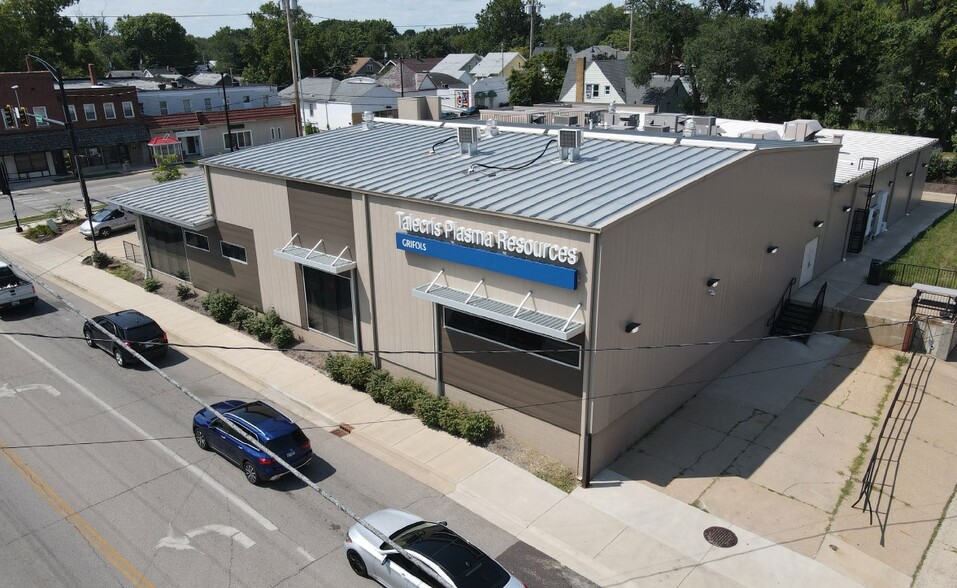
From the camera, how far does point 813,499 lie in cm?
1634

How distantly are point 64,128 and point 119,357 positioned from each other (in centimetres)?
4724

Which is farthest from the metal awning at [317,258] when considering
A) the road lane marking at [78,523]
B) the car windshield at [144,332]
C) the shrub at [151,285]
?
the shrub at [151,285]

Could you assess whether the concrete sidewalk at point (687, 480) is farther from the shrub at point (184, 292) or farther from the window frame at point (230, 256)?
the shrub at point (184, 292)

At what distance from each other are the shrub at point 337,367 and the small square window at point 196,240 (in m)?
9.58

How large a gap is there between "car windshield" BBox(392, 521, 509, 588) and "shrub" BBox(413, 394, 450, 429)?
5934 mm

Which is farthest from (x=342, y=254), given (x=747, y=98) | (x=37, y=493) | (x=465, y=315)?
(x=747, y=98)

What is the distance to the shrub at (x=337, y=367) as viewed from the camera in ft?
73.0

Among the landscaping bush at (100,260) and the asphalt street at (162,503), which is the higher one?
the landscaping bush at (100,260)

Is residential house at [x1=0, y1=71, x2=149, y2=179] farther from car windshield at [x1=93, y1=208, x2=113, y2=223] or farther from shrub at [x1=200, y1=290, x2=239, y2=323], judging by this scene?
shrub at [x1=200, y1=290, x2=239, y2=323]

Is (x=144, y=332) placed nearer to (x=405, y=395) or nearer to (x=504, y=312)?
(x=405, y=395)

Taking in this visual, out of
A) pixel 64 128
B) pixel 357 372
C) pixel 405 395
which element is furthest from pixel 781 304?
pixel 64 128

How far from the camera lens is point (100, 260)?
34.7 meters

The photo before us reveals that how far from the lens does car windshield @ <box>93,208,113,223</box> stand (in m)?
39.9

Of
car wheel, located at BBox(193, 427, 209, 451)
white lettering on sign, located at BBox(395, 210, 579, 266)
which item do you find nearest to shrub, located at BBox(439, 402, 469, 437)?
white lettering on sign, located at BBox(395, 210, 579, 266)
